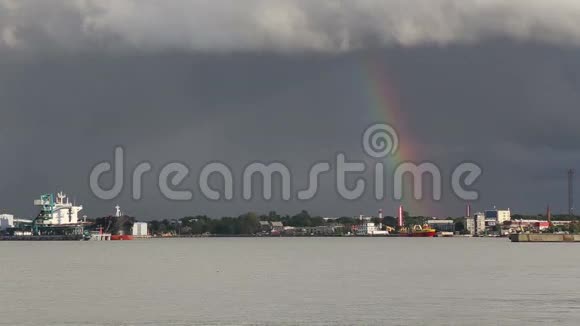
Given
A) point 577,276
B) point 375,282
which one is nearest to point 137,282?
point 375,282

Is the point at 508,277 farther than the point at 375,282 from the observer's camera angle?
Yes

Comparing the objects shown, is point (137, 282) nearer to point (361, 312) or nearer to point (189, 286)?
point (189, 286)

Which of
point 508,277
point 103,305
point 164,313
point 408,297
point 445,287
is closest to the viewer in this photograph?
point 164,313

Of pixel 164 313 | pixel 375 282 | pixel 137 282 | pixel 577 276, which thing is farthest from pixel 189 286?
pixel 577 276

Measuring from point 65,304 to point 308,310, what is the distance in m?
15.3

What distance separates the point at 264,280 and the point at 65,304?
86.9 ft

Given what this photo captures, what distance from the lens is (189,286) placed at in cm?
7081

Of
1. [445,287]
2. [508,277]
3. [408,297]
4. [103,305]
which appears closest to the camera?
[103,305]

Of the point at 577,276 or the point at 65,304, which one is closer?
the point at 65,304

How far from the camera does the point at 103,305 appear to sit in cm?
5447

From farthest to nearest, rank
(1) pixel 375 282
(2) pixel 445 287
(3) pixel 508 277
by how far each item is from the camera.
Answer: (3) pixel 508 277 < (1) pixel 375 282 < (2) pixel 445 287

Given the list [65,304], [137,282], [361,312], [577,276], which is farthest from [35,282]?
[577,276]

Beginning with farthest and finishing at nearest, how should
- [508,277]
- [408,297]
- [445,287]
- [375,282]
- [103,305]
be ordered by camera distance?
[508,277]
[375,282]
[445,287]
[408,297]
[103,305]

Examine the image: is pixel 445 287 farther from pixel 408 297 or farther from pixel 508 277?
pixel 508 277
